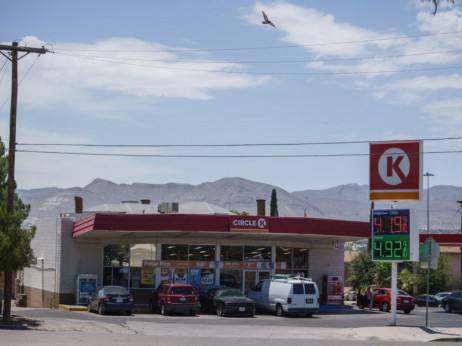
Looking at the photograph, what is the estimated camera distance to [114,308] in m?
34.9

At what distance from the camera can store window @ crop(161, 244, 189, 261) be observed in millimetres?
41688

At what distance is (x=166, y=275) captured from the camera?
135 ft

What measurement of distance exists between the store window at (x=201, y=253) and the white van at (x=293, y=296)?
568cm

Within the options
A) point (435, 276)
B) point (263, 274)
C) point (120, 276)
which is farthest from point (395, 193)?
point (435, 276)

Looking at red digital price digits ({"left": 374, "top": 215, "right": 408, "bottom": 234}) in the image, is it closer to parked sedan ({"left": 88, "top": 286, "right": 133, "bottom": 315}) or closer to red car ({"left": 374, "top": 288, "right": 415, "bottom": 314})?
parked sedan ({"left": 88, "top": 286, "right": 133, "bottom": 315})

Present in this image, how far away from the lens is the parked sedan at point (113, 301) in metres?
34.9

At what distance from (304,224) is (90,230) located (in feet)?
37.9

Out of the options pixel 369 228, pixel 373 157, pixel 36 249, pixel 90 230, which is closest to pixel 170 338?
pixel 373 157

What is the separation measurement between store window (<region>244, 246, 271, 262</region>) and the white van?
531 cm

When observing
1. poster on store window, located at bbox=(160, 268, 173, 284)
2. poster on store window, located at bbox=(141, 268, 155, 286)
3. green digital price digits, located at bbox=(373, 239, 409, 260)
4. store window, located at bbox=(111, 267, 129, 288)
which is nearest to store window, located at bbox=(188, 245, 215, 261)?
poster on store window, located at bbox=(160, 268, 173, 284)

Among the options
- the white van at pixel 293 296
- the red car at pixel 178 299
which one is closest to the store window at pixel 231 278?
the white van at pixel 293 296

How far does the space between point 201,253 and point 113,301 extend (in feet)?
27.0

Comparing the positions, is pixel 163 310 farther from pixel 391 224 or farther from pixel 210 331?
pixel 391 224

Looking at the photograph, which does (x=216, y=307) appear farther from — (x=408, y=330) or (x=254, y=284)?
(x=408, y=330)
